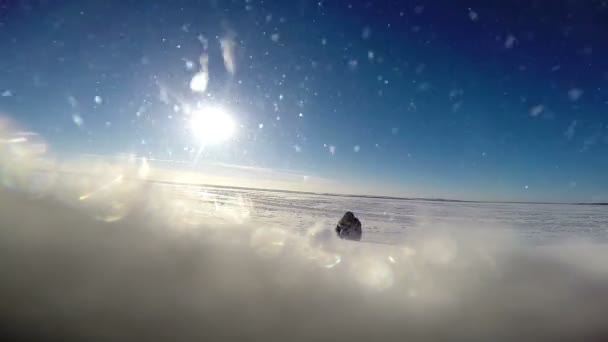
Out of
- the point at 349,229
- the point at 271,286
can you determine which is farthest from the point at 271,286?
the point at 349,229

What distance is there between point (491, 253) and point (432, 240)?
324 centimetres

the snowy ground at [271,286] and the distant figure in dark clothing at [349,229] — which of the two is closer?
the snowy ground at [271,286]

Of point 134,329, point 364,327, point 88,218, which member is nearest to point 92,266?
point 134,329

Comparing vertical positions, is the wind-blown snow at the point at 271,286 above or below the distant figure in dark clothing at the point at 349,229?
below

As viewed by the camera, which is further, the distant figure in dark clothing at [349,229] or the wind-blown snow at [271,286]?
the distant figure in dark clothing at [349,229]

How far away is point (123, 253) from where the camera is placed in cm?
1072

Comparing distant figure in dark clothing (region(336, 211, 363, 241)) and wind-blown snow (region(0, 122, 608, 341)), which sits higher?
distant figure in dark clothing (region(336, 211, 363, 241))

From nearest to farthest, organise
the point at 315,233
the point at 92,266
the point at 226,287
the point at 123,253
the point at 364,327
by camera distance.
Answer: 1. the point at 364,327
2. the point at 226,287
3. the point at 92,266
4. the point at 123,253
5. the point at 315,233

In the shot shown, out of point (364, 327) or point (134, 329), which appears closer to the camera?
point (134, 329)

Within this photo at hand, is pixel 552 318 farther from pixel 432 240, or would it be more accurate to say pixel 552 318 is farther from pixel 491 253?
pixel 432 240

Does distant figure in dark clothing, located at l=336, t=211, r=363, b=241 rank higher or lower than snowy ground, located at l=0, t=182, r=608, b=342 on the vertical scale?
higher

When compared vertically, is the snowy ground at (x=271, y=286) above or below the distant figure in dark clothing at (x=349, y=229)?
below

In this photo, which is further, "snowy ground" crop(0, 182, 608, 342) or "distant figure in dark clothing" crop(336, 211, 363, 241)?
"distant figure in dark clothing" crop(336, 211, 363, 241)

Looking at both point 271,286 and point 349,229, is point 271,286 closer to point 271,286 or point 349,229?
point 271,286
